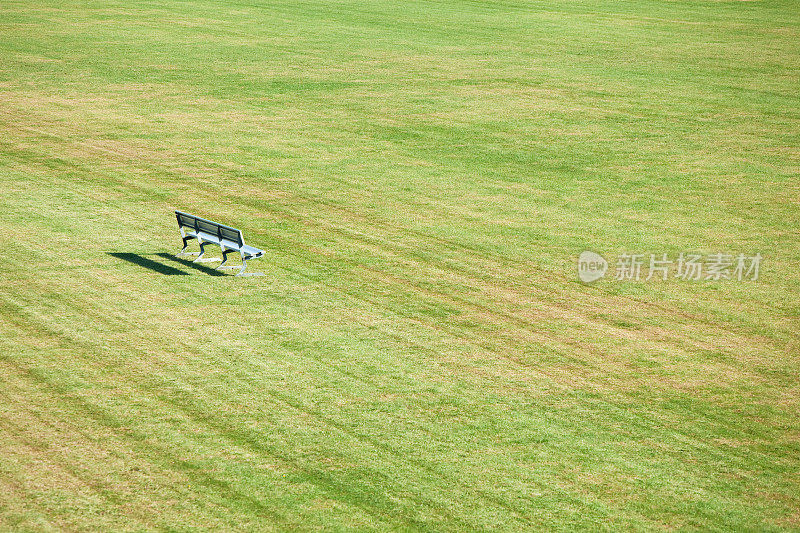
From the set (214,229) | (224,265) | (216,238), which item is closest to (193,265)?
(224,265)

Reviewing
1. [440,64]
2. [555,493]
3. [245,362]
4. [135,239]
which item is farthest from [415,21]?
[555,493]

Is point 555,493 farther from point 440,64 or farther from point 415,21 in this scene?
point 415,21

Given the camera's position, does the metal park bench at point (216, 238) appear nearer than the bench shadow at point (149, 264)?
Yes

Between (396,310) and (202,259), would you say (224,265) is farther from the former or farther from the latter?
(396,310)

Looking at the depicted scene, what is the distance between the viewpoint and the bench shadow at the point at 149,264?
48.4 feet

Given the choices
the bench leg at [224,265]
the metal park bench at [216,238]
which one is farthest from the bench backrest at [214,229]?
the bench leg at [224,265]

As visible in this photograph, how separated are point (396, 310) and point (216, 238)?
3619 millimetres

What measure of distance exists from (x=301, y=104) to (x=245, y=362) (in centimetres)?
1679

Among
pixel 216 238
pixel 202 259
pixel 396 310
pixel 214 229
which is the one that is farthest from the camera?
pixel 202 259

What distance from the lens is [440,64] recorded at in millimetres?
33625

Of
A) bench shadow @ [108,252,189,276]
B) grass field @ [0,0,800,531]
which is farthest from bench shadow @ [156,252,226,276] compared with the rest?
grass field @ [0,0,800,531]

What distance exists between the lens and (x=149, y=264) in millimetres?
15016

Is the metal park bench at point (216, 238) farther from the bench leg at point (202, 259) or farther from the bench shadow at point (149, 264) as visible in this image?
the bench shadow at point (149, 264)

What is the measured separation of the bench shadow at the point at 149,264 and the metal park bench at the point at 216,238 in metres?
0.58
